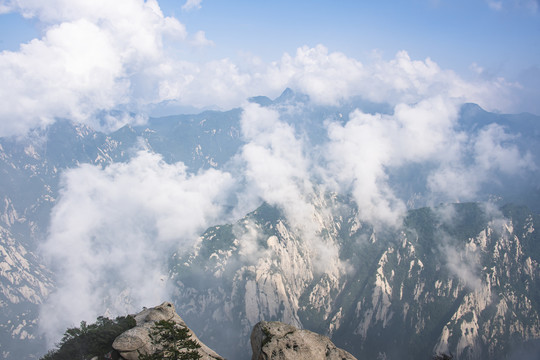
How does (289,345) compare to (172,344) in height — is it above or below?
below

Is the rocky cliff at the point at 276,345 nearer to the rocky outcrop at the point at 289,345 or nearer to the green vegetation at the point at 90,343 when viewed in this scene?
the rocky outcrop at the point at 289,345

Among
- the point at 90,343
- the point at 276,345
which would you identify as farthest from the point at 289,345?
the point at 90,343

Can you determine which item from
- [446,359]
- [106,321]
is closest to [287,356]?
[446,359]

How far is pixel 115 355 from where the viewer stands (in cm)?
7344

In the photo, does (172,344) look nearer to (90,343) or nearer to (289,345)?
(289,345)

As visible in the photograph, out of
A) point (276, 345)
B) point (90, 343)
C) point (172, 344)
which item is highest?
point (90, 343)

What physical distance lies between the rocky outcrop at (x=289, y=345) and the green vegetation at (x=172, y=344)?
13729mm

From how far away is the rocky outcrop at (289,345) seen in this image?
64.5 metres

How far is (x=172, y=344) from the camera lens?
68.0m

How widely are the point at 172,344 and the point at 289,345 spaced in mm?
26112

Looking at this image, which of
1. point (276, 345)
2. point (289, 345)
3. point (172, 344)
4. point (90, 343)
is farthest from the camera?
point (90, 343)

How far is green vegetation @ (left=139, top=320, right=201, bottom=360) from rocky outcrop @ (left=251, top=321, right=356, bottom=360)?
13729 mm

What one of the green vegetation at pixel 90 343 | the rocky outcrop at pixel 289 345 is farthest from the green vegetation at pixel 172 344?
the green vegetation at pixel 90 343

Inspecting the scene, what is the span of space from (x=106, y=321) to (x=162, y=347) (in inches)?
1499
